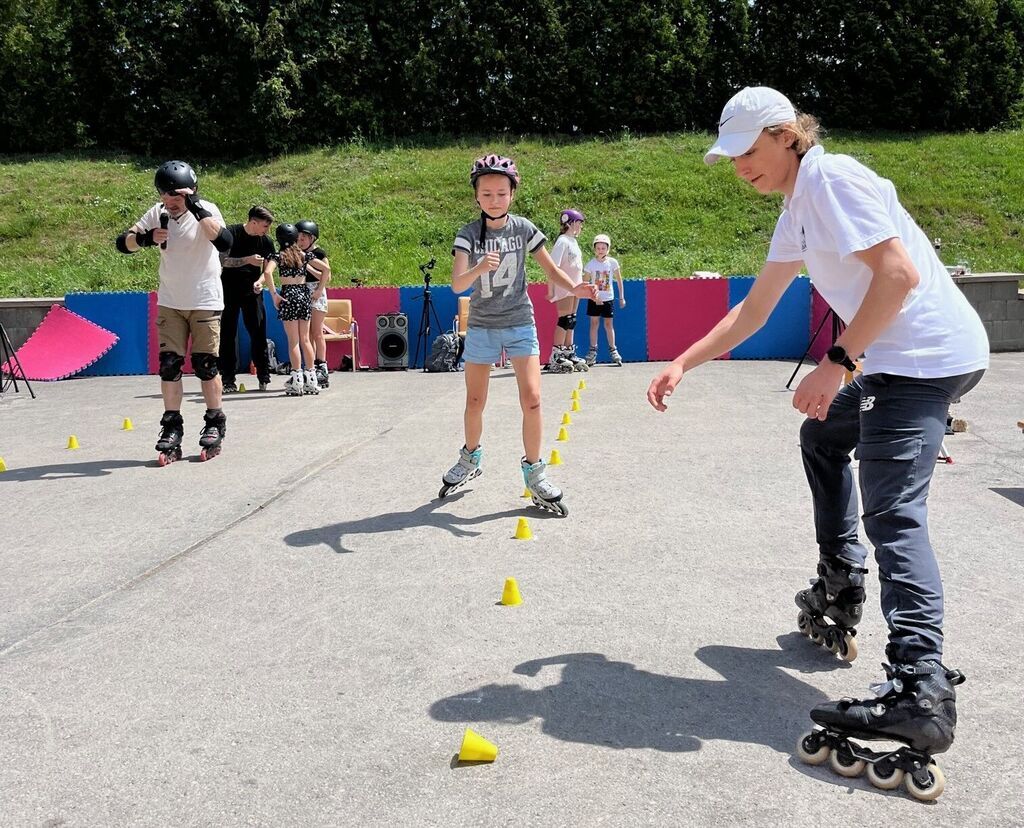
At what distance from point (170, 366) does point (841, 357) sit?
575 centimetres

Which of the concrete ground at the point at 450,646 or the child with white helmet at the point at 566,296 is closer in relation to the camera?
Answer: the concrete ground at the point at 450,646

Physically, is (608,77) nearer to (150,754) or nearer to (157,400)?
(157,400)

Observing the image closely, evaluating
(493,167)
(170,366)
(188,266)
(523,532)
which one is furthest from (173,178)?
(523,532)

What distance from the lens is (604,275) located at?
13.6m

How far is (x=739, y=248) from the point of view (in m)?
22.4

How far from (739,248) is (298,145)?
16134 millimetres

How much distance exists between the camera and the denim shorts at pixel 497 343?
5578 mm

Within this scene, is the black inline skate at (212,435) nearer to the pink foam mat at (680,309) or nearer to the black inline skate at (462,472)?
the black inline skate at (462,472)

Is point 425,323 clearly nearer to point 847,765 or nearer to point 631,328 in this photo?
point 631,328

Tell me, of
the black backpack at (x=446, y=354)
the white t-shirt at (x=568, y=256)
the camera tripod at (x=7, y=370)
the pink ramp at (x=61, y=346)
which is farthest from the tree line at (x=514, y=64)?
the white t-shirt at (x=568, y=256)

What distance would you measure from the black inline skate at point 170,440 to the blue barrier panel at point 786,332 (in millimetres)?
9930

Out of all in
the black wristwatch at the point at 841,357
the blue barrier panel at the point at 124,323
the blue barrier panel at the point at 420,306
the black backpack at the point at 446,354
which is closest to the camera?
the black wristwatch at the point at 841,357

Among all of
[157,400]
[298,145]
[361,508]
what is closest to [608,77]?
[298,145]

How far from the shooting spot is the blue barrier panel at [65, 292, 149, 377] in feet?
48.2
